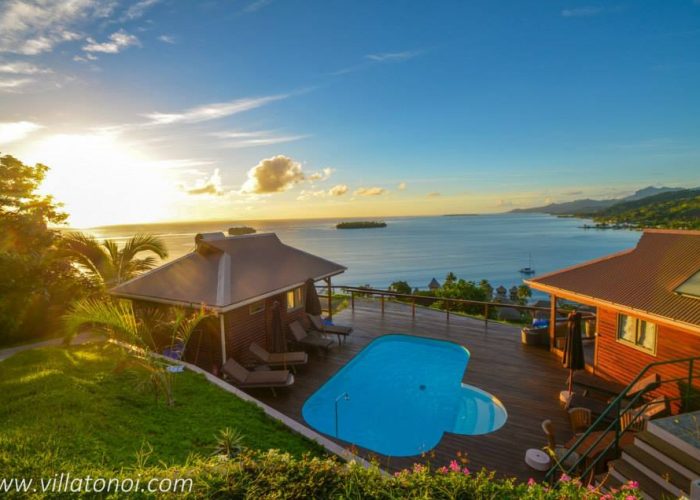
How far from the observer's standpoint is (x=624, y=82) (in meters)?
16.3

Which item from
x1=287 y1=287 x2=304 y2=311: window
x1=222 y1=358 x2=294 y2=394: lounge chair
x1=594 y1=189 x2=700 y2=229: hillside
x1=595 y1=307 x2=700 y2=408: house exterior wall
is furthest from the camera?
x1=594 y1=189 x2=700 y2=229: hillside

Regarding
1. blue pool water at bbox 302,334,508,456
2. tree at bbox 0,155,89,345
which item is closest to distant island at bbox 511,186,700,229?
blue pool water at bbox 302,334,508,456

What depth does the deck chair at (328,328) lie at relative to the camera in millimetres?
12562

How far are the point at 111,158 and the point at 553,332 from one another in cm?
1790

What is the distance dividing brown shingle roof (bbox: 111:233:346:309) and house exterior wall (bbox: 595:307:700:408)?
953cm

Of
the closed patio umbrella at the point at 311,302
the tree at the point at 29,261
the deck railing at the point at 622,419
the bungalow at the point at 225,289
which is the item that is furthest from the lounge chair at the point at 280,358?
the tree at the point at 29,261

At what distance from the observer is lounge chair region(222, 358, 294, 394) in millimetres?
8812

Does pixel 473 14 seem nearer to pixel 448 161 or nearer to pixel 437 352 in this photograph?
pixel 437 352

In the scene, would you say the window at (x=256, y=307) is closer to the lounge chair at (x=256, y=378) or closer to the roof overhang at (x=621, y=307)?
the lounge chair at (x=256, y=378)

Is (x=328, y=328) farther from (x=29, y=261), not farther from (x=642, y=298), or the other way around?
(x=29, y=261)

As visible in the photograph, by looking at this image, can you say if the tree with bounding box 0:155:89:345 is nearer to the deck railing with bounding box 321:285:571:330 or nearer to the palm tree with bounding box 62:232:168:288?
the palm tree with bounding box 62:232:168:288

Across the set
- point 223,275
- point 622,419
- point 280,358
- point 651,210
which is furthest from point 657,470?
point 651,210

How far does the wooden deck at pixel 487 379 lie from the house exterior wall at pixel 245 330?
1.81 meters

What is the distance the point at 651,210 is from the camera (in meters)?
82.0
